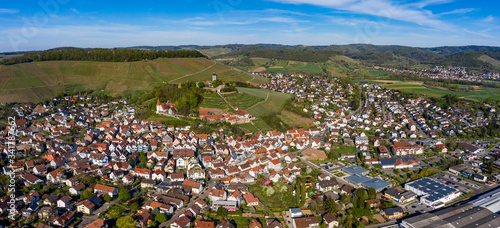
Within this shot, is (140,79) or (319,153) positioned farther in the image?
(140,79)


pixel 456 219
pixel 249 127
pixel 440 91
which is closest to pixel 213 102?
pixel 249 127

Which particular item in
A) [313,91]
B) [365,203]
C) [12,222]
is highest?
[313,91]

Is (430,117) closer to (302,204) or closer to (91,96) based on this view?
(302,204)

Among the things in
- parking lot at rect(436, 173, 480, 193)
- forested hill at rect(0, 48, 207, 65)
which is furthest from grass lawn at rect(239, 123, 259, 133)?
forested hill at rect(0, 48, 207, 65)

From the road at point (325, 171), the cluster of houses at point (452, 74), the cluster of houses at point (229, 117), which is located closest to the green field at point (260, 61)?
the cluster of houses at point (452, 74)

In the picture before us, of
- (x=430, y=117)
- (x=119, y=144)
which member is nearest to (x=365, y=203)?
(x=119, y=144)

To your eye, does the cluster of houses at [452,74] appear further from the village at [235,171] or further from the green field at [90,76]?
the green field at [90,76]
